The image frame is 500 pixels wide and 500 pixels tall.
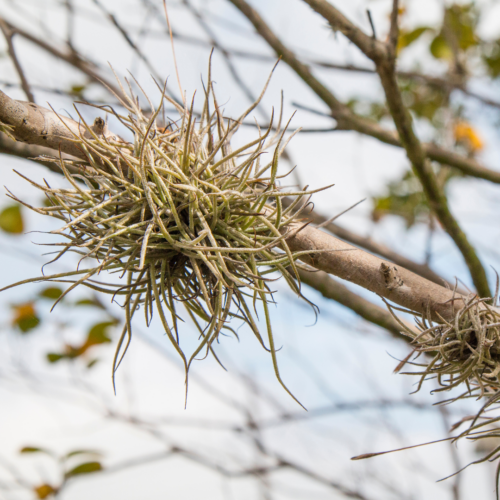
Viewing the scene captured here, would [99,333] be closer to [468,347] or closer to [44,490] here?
[44,490]

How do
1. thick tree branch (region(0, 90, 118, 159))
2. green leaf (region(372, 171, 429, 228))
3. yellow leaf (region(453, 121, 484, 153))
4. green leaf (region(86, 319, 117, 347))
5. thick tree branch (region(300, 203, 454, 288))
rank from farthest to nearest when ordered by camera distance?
yellow leaf (region(453, 121, 484, 153)) → green leaf (region(372, 171, 429, 228)) → green leaf (region(86, 319, 117, 347)) → thick tree branch (region(300, 203, 454, 288)) → thick tree branch (region(0, 90, 118, 159))

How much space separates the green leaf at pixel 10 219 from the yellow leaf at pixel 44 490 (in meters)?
1.03

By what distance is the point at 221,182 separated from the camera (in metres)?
0.60

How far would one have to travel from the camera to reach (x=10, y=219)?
185cm

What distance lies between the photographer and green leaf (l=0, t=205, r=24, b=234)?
184 cm

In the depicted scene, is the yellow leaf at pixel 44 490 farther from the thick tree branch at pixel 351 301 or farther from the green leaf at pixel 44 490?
the thick tree branch at pixel 351 301

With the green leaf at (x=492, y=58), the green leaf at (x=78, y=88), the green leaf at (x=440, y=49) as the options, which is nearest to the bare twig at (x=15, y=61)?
the green leaf at (x=78, y=88)

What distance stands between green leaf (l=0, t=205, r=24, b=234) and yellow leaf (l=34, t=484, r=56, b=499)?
40.7 inches

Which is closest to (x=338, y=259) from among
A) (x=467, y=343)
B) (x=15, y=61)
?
(x=467, y=343)

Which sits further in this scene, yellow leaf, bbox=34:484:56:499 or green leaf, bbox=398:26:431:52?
green leaf, bbox=398:26:431:52

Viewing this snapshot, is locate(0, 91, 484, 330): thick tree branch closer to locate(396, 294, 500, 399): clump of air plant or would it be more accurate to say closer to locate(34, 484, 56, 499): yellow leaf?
locate(396, 294, 500, 399): clump of air plant

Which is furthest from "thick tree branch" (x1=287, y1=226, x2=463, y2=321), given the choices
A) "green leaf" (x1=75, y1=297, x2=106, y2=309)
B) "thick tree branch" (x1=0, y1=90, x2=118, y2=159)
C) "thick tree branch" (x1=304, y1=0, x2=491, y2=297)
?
"green leaf" (x1=75, y1=297, x2=106, y2=309)

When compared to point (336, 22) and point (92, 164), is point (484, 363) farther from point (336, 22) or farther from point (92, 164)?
point (336, 22)

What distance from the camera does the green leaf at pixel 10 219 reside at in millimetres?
1842
